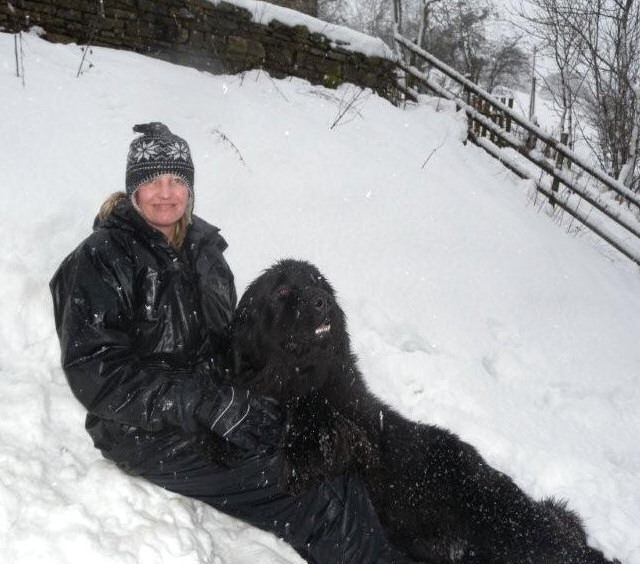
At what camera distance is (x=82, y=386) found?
2.17 m

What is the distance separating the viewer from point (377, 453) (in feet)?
8.17

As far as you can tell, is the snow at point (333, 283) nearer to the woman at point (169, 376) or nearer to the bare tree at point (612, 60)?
the woman at point (169, 376)

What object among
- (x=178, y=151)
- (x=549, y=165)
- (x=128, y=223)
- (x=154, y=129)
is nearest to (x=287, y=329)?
(x=128, y=223)

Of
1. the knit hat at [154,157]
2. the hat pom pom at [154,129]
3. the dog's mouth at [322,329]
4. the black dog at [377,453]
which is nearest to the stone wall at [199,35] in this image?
the hat pom pom at [154,129]

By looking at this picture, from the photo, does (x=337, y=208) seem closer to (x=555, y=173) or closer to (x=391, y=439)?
(x=391, y=439)

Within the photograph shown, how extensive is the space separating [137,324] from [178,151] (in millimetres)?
808

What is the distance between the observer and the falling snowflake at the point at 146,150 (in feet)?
8.48

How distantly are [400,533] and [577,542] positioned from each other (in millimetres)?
756

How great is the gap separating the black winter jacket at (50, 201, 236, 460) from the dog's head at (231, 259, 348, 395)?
0.16 m

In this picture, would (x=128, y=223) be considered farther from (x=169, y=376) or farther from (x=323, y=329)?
(x=323, y=329)

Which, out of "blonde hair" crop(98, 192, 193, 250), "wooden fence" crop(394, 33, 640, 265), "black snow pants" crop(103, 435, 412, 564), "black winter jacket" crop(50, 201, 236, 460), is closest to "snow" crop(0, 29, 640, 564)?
"black snow pants" crop(103, 435, 412, 564)

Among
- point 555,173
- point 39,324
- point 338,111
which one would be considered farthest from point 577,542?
point 555,173

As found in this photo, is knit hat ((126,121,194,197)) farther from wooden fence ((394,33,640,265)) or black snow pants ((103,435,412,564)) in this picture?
wooden fence ((394,33,640,265))

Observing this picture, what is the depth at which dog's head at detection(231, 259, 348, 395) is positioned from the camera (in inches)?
104
